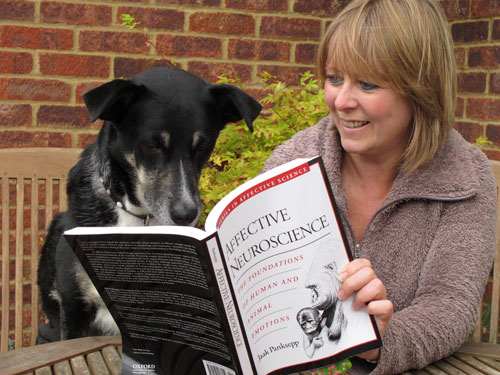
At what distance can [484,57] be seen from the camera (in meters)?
3.15

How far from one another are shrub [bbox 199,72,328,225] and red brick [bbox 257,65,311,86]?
0.44 meters

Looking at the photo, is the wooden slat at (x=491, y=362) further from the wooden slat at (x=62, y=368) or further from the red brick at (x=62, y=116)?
the red brick at (x=62, y=116)

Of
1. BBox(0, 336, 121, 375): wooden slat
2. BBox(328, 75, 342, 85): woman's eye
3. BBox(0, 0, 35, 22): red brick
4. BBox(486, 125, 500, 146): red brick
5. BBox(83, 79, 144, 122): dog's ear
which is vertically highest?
BBox(0, 0, 35, 22): red brick

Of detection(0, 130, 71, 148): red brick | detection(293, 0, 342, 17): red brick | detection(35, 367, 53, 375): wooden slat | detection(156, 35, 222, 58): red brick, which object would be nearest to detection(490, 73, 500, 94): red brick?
detection(293, 0, 342, 17): red brick

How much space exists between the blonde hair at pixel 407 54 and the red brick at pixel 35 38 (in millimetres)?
1883

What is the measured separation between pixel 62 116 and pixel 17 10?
1.89 feet

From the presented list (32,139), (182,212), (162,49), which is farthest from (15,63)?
(182,212)

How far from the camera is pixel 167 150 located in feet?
6.90

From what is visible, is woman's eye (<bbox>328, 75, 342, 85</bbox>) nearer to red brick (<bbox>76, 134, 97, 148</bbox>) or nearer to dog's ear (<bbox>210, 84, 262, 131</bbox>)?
dog's ear (<bbox>210, 84, 262, 131</bbox>)

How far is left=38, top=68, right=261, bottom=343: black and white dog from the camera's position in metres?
2.08

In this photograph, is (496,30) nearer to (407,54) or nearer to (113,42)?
(407,54)

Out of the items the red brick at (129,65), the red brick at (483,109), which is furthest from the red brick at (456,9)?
the red brick at (129,65)

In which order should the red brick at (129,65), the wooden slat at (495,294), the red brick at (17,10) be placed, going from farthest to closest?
the red brick at (129,65), the red brick at (17,10), the wooden slat at (495,294)

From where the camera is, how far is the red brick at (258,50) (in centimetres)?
331
